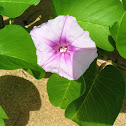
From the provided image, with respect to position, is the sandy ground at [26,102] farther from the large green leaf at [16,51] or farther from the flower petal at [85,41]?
the flower petal at [85,41]

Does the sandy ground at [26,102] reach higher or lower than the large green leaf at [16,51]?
lower

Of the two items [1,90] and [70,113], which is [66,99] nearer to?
[70,113]

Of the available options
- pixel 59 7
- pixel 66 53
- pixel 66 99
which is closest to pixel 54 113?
pixel 66 99

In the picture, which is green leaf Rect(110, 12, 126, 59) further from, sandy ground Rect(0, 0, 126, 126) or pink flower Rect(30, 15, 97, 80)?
sandy ground Rect(0, 0, 126, 126)

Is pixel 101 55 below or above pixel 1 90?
above

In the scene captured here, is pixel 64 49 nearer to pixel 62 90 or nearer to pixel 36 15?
pixel 62 90

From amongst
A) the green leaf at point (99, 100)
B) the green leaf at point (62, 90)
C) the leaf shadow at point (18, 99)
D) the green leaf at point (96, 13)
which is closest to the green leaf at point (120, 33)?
the green leaf at point (96, 13)
